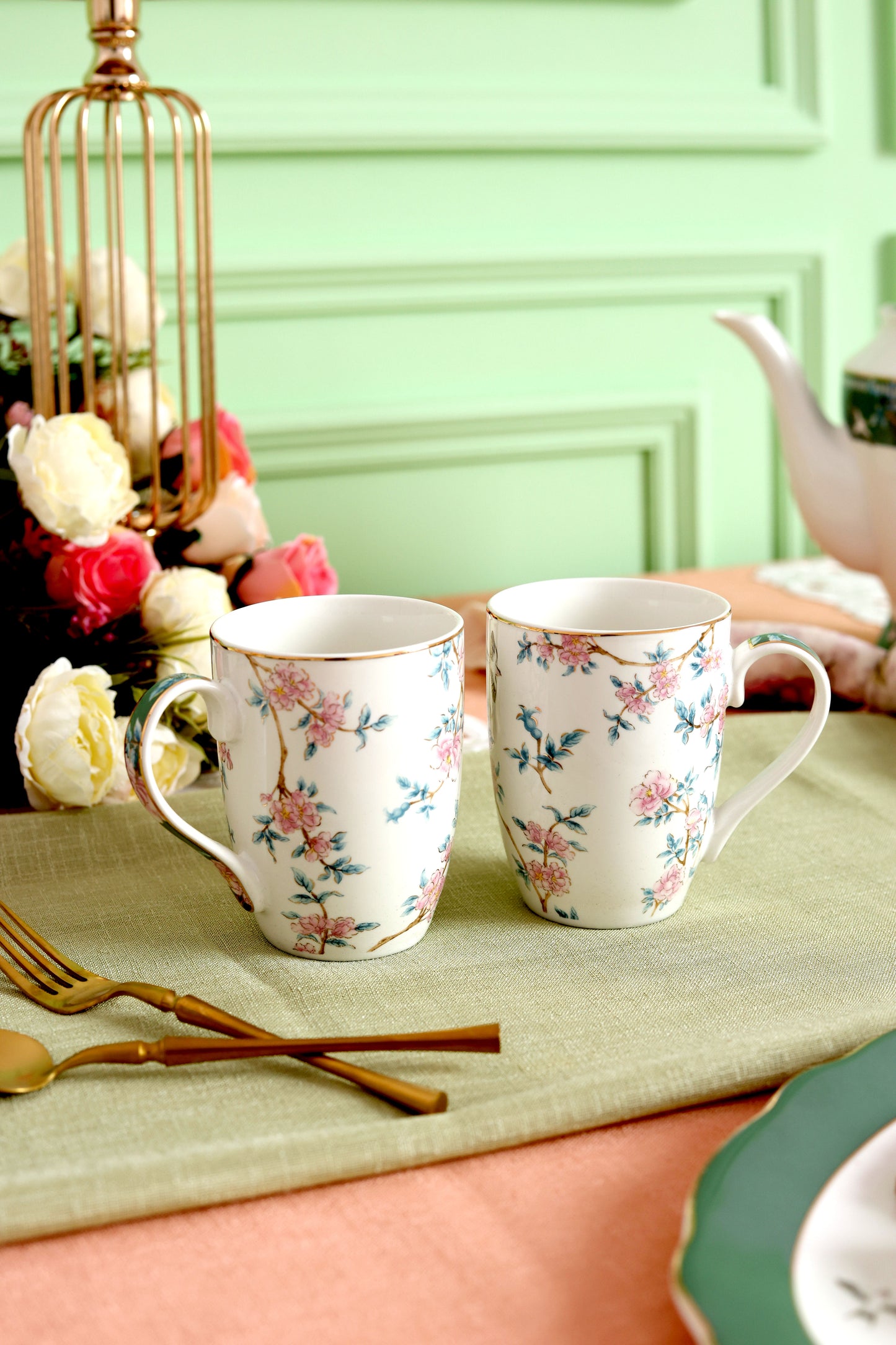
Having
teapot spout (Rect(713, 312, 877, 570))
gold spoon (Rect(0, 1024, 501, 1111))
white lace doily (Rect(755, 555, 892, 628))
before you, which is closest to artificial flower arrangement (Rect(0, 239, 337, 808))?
gold spoon (Rect(0, 1024, 501, 1111))

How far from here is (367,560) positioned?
998 mm

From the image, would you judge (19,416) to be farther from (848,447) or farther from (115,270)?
(848,447)

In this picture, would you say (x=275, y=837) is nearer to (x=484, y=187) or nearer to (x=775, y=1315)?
(x=775, y=1315)

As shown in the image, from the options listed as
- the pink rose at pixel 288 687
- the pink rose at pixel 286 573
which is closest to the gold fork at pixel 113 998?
the pink rose at pixel 288 687

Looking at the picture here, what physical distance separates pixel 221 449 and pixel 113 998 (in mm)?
385

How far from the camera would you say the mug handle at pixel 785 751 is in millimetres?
460

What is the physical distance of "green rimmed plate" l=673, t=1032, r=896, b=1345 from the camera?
25 centimetres

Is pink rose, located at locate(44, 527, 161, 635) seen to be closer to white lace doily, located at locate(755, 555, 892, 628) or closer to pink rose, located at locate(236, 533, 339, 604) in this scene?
pink rose, located at locate(236, 533, 339, 604)

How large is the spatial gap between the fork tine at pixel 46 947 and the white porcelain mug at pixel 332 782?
57 millimetres

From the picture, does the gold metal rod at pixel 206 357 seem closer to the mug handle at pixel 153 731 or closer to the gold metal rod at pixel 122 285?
the gold metal rod at pixel 122 285

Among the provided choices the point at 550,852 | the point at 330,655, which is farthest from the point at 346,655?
the point at 550,852

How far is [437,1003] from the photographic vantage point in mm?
406

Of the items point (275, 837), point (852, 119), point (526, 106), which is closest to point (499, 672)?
point (275, 837)

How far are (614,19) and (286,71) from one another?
11.0 inches
